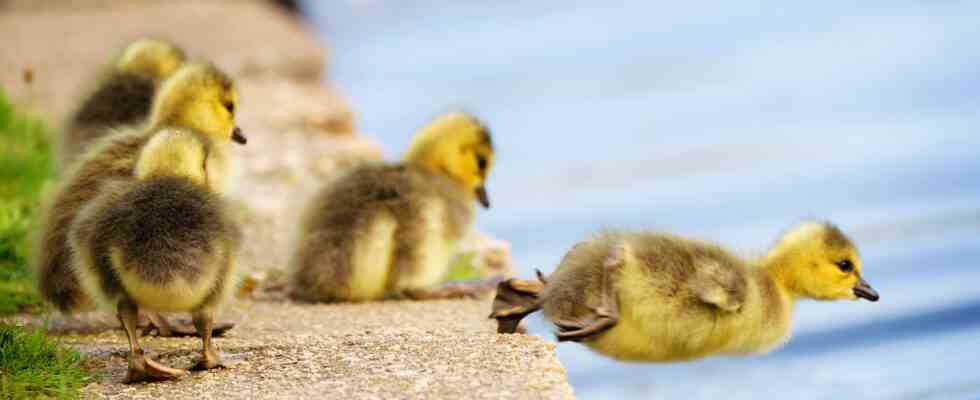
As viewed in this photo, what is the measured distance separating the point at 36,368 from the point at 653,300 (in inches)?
70.9

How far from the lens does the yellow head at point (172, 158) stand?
4730 mm

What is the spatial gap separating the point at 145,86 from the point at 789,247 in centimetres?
283

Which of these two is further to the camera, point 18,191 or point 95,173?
point 18,191

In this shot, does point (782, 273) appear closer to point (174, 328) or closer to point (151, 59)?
point (174, 328)

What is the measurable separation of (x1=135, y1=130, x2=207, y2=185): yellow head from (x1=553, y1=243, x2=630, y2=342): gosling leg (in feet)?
4.06

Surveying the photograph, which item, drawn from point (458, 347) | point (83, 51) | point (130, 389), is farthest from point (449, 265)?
point (83, 51)

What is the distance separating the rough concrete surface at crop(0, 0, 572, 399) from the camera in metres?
4.20

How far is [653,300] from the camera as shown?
180 inches

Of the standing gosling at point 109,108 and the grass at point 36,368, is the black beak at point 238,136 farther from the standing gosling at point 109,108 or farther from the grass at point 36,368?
the grass at point 36,368

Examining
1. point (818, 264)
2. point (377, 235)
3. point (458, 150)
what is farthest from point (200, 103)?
point (818, 264)

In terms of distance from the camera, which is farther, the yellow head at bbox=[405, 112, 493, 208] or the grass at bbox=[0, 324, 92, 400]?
the yellow head at bbox=[405, 112, 493, 208]

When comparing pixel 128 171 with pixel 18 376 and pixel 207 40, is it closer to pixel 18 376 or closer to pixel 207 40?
pixel 18 376

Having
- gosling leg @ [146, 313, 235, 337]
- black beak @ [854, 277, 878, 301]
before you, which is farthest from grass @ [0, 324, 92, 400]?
black beak @ [854, 277, 878, 301]

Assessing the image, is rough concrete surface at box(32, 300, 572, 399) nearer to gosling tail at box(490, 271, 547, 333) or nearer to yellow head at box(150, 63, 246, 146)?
gosling tail at box(490, 271, 547, 333)
